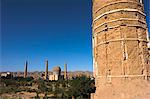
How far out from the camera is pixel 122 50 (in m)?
11.3

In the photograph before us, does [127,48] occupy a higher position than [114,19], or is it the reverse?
[114,19]

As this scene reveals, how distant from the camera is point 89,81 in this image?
17.3 meters

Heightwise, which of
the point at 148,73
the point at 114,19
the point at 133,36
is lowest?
the point at 148,73

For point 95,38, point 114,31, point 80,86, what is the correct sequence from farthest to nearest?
point 80,86 < point 95,38 < point 114,31

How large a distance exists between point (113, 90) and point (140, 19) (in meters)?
5.89

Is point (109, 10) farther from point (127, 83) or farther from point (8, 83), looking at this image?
point (8, 83)

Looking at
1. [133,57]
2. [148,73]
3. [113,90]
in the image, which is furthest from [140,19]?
[113,90]

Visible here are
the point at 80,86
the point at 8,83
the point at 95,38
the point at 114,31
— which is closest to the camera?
the point at 114,31

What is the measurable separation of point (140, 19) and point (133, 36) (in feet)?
5.62

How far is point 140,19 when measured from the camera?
12195 millimetres

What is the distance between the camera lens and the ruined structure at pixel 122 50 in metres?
11.1

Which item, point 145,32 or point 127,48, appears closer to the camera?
point 127,48

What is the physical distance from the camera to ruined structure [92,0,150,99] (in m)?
11.1

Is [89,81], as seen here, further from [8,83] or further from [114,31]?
[8,83]
